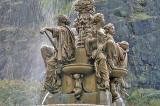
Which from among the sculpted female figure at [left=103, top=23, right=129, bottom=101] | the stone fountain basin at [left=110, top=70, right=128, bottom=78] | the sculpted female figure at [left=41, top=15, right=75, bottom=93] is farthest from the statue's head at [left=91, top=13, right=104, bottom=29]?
the stone fountain basin at [left=110, top=70, right=128, bottom=78]

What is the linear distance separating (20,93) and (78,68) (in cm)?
3148

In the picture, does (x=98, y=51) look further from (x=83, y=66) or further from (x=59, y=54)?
(x=59, y=54)

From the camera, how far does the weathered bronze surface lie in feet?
32.7

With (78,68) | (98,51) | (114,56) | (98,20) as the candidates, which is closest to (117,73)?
(114,56)

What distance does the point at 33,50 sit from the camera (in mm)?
53281

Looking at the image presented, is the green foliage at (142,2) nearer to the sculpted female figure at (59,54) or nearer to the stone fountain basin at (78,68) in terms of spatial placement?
the sculpted female figure at (59,54)

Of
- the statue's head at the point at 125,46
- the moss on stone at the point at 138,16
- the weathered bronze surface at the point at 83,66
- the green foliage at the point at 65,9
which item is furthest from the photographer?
the moss on stone at the point at 138,16

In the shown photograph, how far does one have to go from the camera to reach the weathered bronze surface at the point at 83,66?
9.96 m

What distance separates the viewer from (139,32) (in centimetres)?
5672

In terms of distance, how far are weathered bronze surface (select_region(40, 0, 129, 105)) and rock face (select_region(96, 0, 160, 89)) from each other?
39770 mm

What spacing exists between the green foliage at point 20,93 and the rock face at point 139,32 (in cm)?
1435

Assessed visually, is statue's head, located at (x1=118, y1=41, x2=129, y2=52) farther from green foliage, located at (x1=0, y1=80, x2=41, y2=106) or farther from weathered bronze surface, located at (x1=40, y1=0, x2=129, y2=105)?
green foliage, located at (x1=0, y1=80, x2=41, y2=106)

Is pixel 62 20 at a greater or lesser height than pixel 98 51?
greater

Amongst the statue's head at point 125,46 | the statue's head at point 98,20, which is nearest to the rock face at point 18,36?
the statue's head at point 125,46
